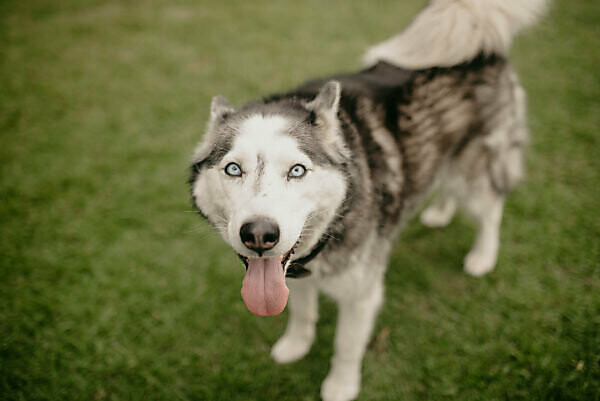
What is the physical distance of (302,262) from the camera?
1886 mm

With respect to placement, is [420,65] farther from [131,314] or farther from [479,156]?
[131,314]

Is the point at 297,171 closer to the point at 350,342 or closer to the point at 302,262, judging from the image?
the point at 302,262

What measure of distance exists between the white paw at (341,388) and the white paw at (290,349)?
1.03 feet

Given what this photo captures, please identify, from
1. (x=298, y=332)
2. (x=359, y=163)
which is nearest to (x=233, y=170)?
(x=359, y=163)

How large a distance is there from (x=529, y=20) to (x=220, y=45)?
5122mm

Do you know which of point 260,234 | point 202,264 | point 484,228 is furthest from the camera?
point 202,264

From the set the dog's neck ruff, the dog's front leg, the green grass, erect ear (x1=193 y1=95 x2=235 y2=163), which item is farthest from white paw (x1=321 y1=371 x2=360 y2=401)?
erect ear (x1=193 y1=95 x2=235 y2=163)

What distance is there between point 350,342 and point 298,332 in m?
0.52

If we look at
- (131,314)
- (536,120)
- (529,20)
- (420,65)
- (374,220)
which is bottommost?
(131,314)

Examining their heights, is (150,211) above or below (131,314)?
above

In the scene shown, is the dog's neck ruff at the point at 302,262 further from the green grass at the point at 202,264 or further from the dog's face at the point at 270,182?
the green grass at the point at 202,264

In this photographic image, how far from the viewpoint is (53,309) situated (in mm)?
2969

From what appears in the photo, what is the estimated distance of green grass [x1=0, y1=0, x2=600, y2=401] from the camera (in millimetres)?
2527

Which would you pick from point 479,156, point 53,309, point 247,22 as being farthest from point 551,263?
point 247,22
